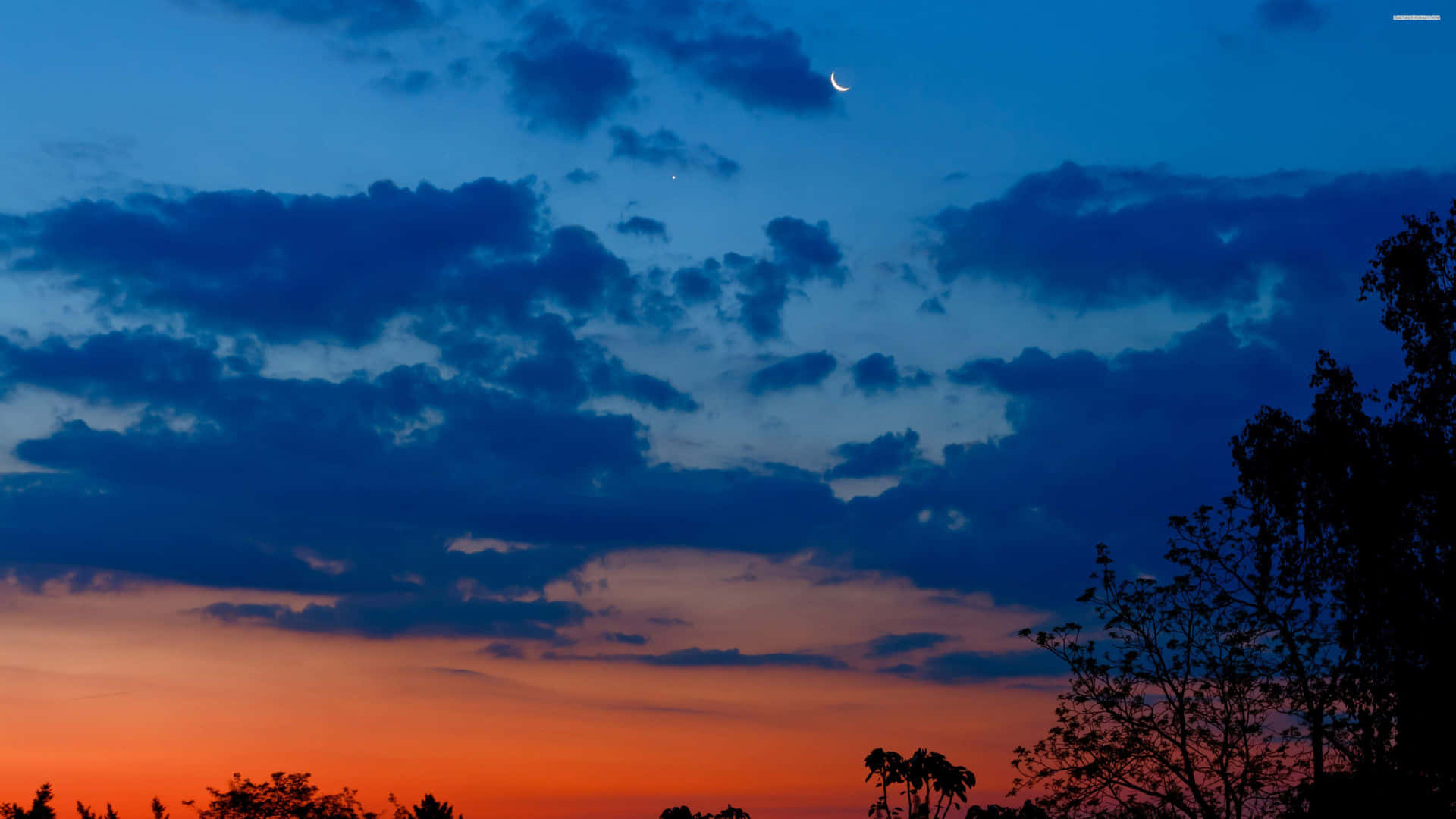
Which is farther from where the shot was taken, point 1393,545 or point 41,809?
point 41,809

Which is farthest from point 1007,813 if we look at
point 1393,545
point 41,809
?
point 41,809

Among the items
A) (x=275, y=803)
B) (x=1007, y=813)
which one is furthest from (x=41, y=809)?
(x=1007, y=813)

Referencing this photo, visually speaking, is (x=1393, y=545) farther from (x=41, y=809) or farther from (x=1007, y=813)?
(x=41, y=809)

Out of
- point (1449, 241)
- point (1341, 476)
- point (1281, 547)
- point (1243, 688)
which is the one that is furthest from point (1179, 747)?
point (1449, 241)

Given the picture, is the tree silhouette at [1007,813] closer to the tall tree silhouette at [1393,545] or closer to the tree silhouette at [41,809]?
the tall tree silhouette at [1393,545]

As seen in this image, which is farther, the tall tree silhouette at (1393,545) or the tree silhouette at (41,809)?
the tree silhouette at (41,809)

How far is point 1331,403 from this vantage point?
97.2 ft

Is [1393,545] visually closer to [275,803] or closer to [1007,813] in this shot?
[1007,813]

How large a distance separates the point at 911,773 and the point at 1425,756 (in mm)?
19907

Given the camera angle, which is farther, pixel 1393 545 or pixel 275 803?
pixel 275 803

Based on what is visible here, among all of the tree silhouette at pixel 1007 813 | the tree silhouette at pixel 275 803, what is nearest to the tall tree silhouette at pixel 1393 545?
the tree silhouette at pixel 1007 813

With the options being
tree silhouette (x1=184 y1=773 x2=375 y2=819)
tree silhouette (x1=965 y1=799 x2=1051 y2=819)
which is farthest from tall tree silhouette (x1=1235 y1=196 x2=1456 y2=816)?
tree silhouette (x1=184 y1=773 x2=375 y2=819)

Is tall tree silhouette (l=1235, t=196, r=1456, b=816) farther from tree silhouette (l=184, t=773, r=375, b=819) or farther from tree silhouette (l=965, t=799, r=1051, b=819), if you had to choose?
tree silhouette (l=184, t=773, r=375, b=819)

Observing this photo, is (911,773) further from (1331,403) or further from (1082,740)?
(1331,403)
